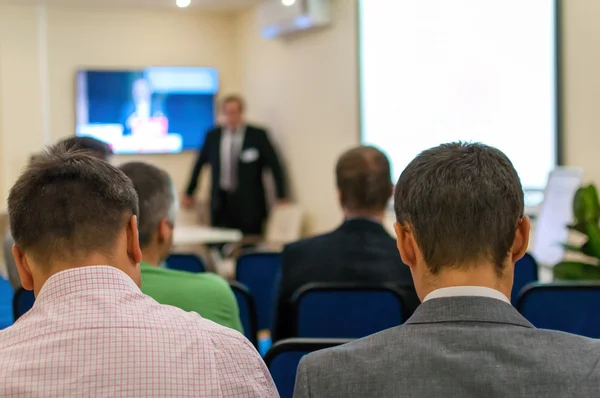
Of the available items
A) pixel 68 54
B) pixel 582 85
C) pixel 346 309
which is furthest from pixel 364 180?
pixel 68 54

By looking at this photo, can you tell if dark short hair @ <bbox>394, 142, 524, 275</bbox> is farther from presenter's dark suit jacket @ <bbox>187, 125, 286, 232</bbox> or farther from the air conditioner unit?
presenter's dark suit jacket @ <bbox>187, 125, 286, 232</bbox>

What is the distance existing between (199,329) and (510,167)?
57 centimetres

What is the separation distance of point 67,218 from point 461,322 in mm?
685

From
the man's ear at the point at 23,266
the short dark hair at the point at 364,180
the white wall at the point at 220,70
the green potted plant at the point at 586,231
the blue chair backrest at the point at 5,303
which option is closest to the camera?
the man's ear at the point at 23,266

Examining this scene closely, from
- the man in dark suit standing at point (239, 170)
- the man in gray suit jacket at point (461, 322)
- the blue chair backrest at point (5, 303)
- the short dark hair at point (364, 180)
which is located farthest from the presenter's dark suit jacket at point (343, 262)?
the man in dark suit standing at point (239, 170)

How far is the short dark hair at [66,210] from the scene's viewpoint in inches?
54.1

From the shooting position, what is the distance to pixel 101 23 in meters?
8.59

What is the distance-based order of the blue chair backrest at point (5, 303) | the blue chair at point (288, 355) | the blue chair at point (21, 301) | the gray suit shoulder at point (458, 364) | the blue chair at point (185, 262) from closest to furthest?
1. the gray suit shoulder at point (458, 364)
2. the blue chair at point (288, 355)
3. the blue chair at point (21, 301)
4. the blue chair backrest at point (5, 303)
5. the blue chair at point (185, 262)

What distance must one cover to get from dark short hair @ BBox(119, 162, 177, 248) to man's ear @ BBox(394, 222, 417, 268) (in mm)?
1163

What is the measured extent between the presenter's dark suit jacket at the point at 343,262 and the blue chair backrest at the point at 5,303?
913 mm

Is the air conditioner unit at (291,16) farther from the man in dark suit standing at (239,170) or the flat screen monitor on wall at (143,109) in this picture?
the flat screen monitor on wall at (143,109)

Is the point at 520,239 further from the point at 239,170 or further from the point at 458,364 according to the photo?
the point at 239,170

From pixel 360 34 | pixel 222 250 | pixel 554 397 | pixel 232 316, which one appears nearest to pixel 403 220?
pixel 554 397

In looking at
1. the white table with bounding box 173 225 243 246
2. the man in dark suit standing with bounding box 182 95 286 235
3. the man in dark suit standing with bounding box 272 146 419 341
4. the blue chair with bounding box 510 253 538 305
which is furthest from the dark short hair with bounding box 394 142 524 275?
the man in dark suit standing with bounding box 182 95 286 235
